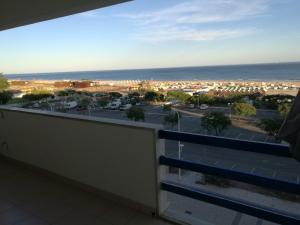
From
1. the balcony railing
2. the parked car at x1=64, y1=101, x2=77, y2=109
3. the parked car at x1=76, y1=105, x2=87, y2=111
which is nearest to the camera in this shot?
the balcony railing

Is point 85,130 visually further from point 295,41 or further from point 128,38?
point 128,38

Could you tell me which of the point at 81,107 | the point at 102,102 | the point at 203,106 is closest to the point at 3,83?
the point at 81,107

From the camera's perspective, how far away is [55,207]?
2428mm

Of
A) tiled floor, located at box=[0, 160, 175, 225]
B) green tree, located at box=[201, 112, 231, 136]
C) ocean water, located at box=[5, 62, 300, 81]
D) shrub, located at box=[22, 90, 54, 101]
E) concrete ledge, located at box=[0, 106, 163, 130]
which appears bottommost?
tiled floor, located at box=[0, 160, 175, 225]

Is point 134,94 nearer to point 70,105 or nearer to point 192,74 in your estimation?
point 70,105

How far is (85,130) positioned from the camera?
2607 mm

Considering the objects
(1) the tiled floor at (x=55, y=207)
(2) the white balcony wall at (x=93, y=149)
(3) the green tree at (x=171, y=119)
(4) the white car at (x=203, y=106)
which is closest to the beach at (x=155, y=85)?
(4) the white car at (x=203, y=106)

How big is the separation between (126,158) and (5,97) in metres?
2.80

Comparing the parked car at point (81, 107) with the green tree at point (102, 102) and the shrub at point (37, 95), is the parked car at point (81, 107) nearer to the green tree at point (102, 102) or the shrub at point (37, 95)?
the green tree at point (102, 102)

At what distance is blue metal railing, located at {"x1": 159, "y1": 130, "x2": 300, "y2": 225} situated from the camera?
5.18 feet

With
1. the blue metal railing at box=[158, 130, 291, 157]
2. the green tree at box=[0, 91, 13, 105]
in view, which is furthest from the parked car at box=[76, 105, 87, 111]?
the green tree at box=[0, 91, 13, 105]

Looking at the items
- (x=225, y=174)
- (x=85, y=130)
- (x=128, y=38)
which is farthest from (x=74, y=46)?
(x=225, y=174)

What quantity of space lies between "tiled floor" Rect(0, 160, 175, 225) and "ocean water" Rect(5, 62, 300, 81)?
173cm

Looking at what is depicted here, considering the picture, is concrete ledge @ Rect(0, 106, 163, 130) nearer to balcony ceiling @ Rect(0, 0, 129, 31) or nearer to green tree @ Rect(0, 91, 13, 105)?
green tree @ Rect(0, 91, 13, 105)
